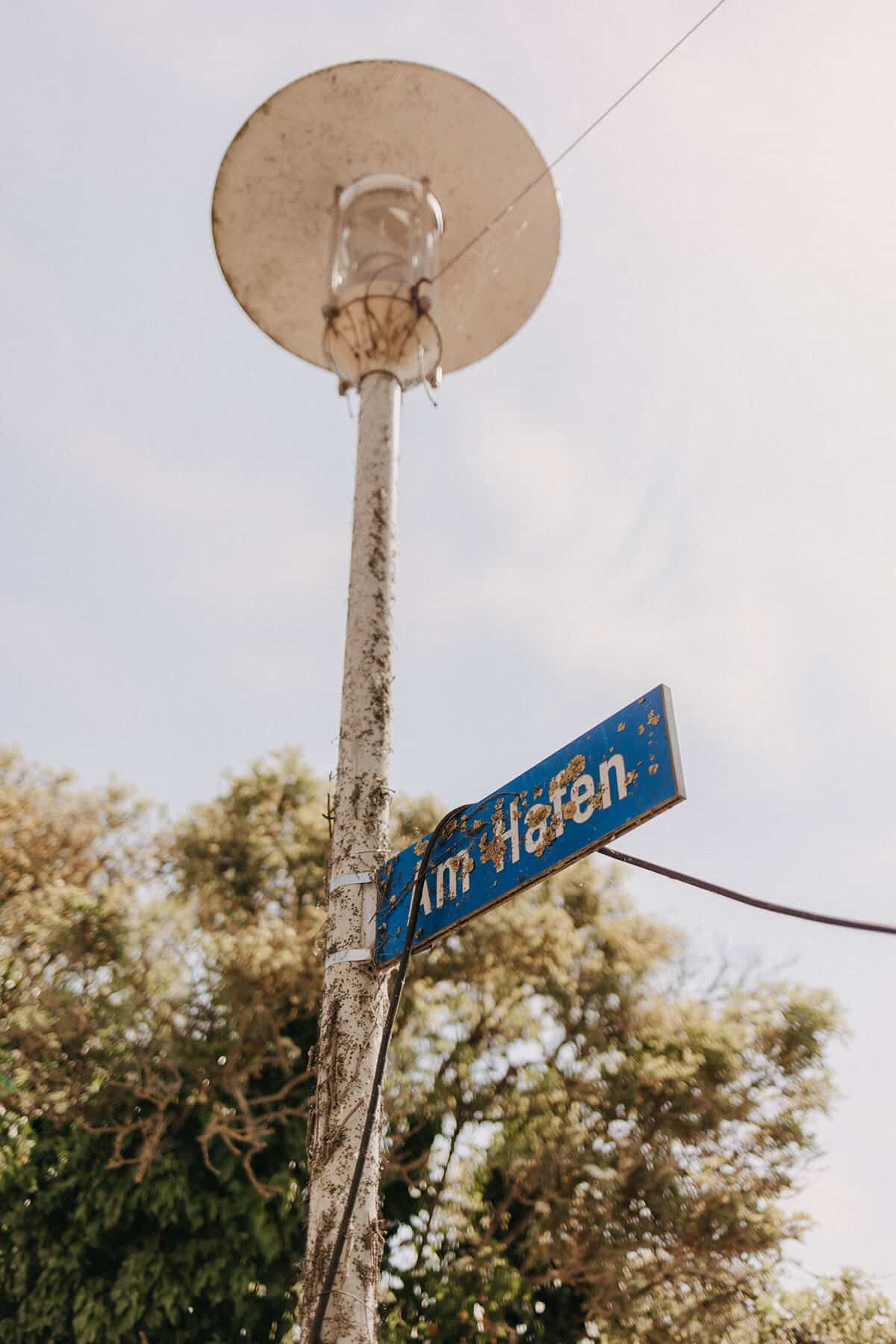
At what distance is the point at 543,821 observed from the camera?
2432 mm

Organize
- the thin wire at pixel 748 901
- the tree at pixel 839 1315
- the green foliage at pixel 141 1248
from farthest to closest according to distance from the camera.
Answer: the tree at pixel 839 1315
the green foliage at pixel 141 1248
the thin wire at pixel 748 901

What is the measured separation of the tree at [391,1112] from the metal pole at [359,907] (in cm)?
727

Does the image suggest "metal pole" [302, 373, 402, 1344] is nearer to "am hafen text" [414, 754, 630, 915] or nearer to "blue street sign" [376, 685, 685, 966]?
"blue street sign" [376, 685, 685, 966]

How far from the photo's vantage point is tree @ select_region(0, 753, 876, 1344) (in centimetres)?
955

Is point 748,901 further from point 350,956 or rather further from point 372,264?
point 372,264

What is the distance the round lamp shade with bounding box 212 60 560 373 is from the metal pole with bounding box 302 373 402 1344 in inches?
52.3

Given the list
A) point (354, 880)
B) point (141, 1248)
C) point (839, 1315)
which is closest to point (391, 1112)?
point (141, 1248)

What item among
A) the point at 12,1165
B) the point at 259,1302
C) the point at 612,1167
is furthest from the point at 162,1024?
the point at 612,1167

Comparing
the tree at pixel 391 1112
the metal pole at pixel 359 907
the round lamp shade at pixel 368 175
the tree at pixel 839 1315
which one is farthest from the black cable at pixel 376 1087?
the tree at pixel 839 1315

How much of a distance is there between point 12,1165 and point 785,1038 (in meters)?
9.18

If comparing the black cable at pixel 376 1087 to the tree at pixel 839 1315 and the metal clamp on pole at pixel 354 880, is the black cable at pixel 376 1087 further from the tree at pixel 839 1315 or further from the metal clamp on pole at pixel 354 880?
the tree at pixel 839 1315

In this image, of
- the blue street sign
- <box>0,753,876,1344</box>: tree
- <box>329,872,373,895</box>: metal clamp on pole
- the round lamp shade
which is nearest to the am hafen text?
the blue street sign

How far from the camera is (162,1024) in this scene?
10.0m

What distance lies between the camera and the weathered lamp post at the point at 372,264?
2.91 m
